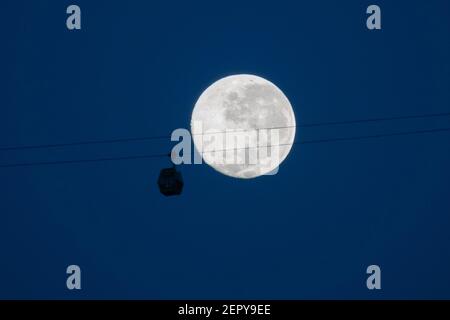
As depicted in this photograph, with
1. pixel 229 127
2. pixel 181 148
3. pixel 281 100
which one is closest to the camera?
pixel 181 148

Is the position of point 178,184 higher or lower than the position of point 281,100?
lower

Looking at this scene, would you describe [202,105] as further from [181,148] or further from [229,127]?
[181,148]
